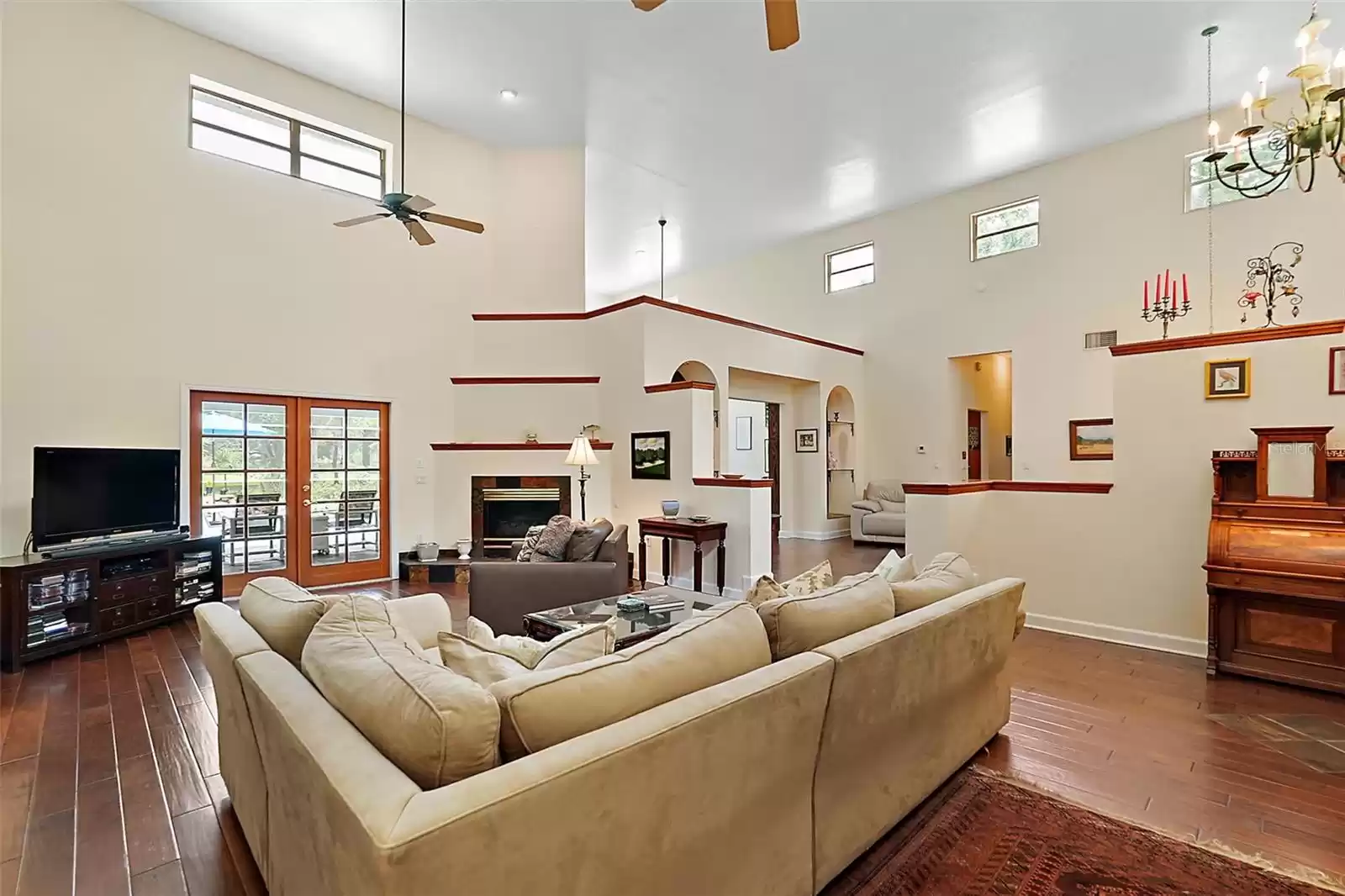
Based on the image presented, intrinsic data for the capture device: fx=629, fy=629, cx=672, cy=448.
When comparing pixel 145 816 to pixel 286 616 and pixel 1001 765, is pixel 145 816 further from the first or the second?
pixel 1001 765

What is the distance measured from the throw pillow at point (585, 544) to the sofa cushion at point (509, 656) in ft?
8.43

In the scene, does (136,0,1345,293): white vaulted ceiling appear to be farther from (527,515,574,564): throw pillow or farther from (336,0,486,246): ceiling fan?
(527,515,574,564): throw pillow

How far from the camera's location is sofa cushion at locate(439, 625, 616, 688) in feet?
5.26

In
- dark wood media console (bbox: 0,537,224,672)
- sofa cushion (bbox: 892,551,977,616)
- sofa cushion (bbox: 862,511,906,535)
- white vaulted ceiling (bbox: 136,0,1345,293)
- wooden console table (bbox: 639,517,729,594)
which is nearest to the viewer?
sofa cushion (bbox: 892,551,977,616)

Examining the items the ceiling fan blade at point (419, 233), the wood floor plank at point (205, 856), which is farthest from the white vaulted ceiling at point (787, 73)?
the wood floor plank at point (205, 856)

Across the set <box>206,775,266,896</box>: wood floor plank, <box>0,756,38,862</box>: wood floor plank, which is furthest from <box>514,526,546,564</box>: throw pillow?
<box>0,756,38,862</box>: wood floor plank

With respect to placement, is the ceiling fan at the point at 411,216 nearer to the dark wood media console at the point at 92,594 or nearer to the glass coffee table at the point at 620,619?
the dark wood media console at the point at 92,594

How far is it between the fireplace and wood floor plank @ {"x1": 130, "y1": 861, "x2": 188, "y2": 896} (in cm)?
489

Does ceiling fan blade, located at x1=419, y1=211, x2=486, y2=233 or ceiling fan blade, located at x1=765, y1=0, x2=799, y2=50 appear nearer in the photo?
ceiling fan blade, located at x1=765, y1=0, x2=799, y2=50

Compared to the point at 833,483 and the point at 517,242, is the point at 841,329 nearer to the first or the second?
the point at 833,483

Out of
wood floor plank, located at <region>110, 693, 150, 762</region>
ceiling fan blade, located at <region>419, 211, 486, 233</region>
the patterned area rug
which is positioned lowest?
wood floor plank, located at <region>110, 693, 150, 762</region>

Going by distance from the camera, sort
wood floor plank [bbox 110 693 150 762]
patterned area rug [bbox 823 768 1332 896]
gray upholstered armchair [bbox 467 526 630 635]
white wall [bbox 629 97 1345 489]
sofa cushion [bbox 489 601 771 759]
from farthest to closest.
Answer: white wall [bbox 629 97 1345 489], gray upholstered armchair [bbox 467 526 630 635], wood floor plank [bbox 110 693 150 762], patterned area rug [bbox 823 768 1332 896], sofa cushion [bbox 489 601 771 759]

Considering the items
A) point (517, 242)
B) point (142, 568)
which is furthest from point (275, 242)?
point (142, 568)

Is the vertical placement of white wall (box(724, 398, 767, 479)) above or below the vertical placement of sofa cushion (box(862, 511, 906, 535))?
above
